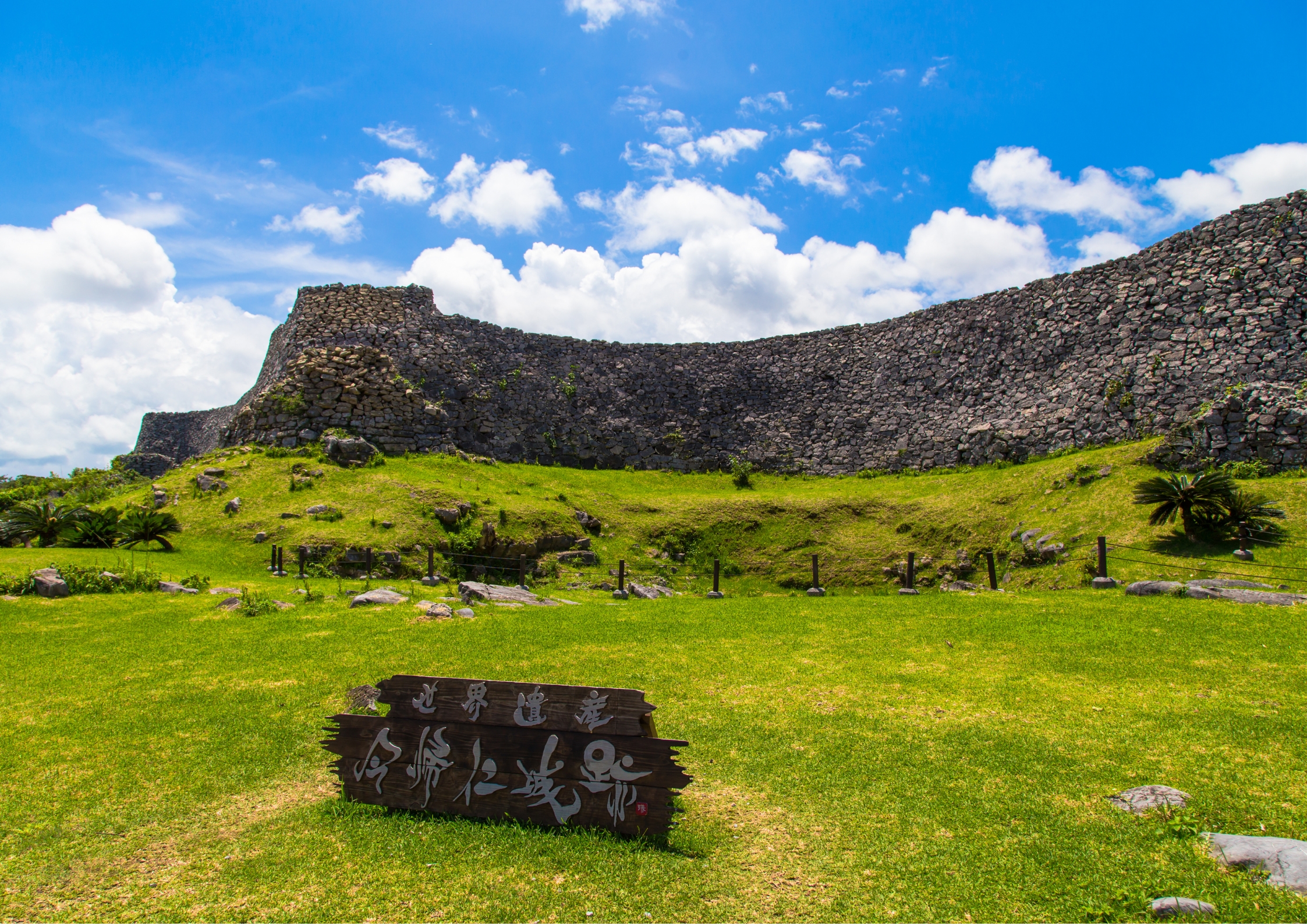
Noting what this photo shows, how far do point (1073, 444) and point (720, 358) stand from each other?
55.3ft

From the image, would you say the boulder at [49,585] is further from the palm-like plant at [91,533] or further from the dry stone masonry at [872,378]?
the dry stone masonry at [872,378]

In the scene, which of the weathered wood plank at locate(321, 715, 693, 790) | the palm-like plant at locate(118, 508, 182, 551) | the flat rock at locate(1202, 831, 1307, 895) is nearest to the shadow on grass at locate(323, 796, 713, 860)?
the weathered wood plank at locate(321, 715, 693, 790)

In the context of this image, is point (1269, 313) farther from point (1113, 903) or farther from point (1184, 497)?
point (1113, 903)

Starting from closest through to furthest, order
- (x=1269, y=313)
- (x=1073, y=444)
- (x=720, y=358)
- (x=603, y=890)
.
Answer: (x=603, y=890) → (x=1269, y=313) → (x=1073, y=444) → (x=720, y=358)

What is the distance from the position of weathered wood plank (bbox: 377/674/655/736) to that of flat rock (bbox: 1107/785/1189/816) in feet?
12.6

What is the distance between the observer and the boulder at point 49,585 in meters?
13.0

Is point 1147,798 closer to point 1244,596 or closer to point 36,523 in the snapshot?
point 1244,596

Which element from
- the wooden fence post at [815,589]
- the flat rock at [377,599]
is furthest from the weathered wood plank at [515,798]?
the wooden fence post at [815,589]

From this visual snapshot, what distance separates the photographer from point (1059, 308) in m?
26.0

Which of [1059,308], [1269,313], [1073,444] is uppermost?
[1059,308]

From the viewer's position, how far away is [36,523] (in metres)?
18.5

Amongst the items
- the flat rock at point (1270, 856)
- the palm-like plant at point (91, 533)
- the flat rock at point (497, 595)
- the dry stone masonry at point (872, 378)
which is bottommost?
the flat rock at point (1270, 856)

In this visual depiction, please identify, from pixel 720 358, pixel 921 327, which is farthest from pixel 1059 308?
pixel 720 358

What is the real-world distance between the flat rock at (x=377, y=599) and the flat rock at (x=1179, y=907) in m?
12.9
